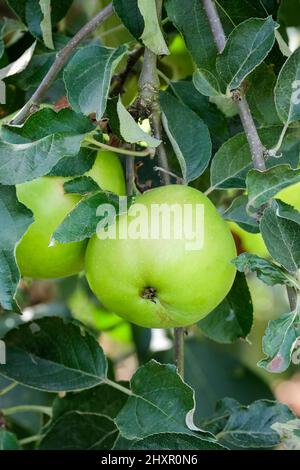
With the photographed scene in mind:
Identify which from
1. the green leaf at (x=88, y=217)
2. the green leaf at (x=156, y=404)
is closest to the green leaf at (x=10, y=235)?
the green leaf at (x=88, y=217)

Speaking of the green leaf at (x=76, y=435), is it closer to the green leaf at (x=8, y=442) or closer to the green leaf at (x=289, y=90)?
the green leaf at (x=8, y=442)

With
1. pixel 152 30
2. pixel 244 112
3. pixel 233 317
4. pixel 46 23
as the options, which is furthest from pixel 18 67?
pixel 233 317

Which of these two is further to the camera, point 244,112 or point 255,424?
point 255,424

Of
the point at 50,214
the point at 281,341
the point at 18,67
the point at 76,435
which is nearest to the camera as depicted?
the point at 281,341

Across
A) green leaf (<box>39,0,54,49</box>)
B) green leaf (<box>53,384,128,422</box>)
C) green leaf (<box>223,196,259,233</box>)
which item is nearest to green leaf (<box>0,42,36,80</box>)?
green leaf (<box>39,0,54,49</box>)

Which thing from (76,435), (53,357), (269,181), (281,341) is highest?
(269,181)

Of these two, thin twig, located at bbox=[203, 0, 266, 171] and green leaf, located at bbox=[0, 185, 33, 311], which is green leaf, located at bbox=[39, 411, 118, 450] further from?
thin twig, located at bbox=[203, 0, 266, 171]

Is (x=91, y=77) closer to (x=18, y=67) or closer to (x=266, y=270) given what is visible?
(x=18, y=67)
